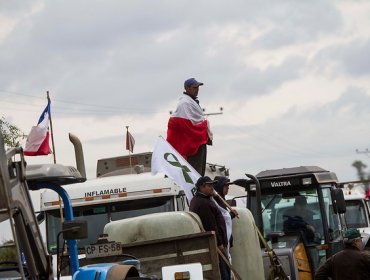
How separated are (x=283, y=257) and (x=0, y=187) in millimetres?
9405

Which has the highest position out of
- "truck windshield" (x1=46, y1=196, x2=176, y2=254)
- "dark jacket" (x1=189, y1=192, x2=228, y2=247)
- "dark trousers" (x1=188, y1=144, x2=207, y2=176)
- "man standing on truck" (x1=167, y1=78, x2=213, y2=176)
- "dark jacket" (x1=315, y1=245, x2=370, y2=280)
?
"man standing on truck" (x1=167, y1=78, x2=213, y2=176)

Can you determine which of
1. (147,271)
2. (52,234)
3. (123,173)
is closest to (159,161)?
(147,271)

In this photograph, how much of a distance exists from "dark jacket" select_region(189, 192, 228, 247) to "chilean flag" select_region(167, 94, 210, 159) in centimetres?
229

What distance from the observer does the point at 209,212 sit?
11.6 m

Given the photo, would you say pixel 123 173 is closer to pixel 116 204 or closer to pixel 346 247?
pixel 116 204

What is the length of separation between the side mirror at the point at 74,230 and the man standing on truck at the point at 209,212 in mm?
4594

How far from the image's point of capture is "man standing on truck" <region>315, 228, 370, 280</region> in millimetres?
11781

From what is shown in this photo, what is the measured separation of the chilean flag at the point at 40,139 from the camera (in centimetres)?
1541

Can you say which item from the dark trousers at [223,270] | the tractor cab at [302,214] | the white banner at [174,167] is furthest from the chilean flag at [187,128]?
the dark trousers at [223,270]

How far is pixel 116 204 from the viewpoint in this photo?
16.4 m

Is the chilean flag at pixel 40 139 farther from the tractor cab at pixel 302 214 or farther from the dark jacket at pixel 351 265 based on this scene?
the dark jacket at pixel 351 265

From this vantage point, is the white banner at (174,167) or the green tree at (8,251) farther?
the white banner at (174,167)

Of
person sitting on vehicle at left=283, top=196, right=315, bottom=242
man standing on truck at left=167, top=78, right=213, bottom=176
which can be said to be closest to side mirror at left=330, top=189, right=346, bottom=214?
person sitting on vehicle at left=283, top=196, right=315, bottom=242

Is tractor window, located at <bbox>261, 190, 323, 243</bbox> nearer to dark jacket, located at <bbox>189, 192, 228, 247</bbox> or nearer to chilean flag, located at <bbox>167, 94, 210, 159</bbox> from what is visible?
chilean flag, located at <bbox>167, 94, 210, 159</bbox>
